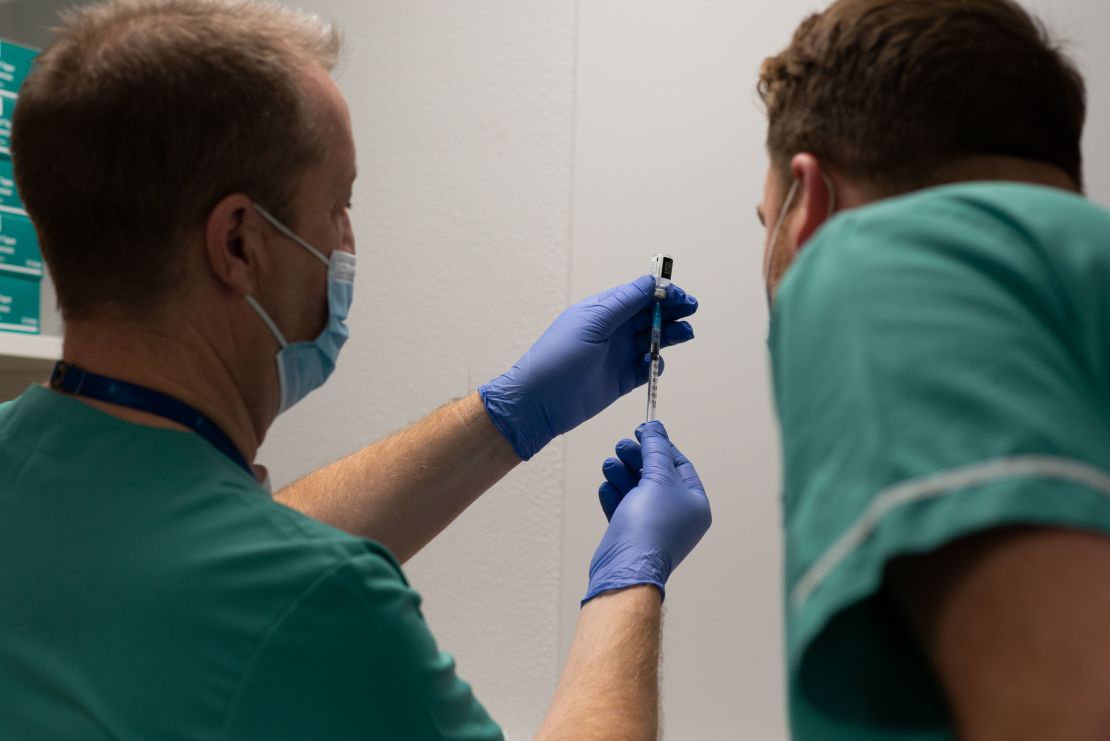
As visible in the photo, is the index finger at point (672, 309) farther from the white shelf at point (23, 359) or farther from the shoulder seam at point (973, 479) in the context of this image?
the shoulder seam at point (973, 479)

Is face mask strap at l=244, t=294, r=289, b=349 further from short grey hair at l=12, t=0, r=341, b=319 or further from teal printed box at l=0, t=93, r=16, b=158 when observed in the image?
teal printed box at l=0, t=93, r=16, b=158

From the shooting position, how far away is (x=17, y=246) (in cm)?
178

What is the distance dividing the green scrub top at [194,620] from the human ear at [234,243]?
0.53 feet

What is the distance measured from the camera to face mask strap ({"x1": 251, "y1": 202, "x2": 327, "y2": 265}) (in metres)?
0.99

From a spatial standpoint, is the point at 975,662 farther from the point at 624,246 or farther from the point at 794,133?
the point at 624,246

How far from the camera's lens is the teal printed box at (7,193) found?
5.81 feet

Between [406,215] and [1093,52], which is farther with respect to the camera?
[406,215]

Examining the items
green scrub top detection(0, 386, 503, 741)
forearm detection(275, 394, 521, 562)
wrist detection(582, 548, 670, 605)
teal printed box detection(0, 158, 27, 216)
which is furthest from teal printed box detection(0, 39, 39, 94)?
wrist detection(582, 548, 670, 605)

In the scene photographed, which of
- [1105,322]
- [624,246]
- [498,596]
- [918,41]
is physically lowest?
[498,596]

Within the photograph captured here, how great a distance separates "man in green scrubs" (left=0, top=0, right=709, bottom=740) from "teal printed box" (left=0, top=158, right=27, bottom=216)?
888 mm

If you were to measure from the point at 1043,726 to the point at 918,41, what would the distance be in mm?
461

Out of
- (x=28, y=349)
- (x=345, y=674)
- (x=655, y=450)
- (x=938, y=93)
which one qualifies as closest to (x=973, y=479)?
(x=938, y=93)

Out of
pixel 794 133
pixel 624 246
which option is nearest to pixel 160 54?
pixel 794 133

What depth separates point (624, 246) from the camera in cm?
180
